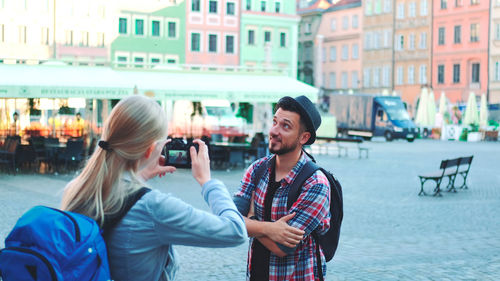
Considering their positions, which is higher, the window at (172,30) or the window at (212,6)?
the window at (212,6)

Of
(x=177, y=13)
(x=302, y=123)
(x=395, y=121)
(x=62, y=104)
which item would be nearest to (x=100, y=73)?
(x=62, y=104)

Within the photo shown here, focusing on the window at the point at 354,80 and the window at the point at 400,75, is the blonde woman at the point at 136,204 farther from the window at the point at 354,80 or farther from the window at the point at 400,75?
the window at the point at 354,80

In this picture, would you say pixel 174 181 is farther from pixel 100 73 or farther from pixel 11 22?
pixel 11 22

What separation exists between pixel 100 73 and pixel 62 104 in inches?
99.6

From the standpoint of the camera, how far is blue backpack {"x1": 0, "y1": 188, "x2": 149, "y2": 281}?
2090 millimetres

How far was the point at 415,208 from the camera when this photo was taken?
13.4 meters

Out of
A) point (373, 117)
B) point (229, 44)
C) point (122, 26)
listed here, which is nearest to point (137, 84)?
point (373, 117)

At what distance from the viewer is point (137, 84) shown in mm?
20078

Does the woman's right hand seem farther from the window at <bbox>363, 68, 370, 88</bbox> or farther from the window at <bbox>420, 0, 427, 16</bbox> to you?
the window at <bbox>363, 68, 370, 88</bbox>

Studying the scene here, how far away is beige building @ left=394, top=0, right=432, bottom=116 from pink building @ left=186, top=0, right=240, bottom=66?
1594 cm

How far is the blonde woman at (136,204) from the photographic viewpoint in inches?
92.8

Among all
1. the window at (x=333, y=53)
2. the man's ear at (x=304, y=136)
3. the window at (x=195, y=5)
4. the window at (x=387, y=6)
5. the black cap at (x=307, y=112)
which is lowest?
the man's ear at (x=304, y=136)

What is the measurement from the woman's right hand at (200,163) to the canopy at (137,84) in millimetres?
16102

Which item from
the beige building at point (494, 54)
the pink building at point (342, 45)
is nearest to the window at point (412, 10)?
the pink building at point (342, 45)
